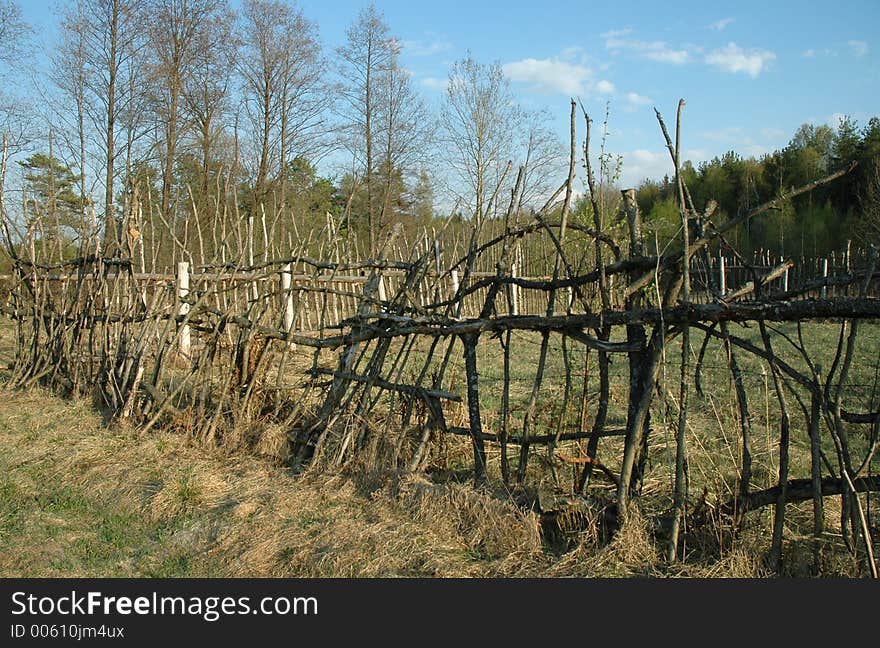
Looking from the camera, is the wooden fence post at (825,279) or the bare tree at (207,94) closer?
the wooden fence post at (825,279)

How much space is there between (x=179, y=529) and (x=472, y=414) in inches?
73.6

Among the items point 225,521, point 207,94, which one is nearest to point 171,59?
point 207,94

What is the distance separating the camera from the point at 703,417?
235 inches

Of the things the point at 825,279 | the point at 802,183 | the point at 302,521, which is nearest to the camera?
the point at 825,279

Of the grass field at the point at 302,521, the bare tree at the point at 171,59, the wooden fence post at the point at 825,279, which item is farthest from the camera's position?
the bare tree at the point at 171,59

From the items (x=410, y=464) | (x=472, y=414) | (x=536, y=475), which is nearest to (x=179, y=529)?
(x=410, y=464)

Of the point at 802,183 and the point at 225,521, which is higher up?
the point at 802,183

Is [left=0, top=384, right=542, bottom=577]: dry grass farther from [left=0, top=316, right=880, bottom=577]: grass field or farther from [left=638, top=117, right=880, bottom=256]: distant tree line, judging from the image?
[left=638, top=117, right=880, bottom=256]: distant tree line

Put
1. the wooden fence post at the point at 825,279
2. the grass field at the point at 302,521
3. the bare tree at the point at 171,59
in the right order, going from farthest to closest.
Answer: the bare tree at the point at 171,59
the grass field at the point at 302,521
the wooden fence post at the point at 825,279

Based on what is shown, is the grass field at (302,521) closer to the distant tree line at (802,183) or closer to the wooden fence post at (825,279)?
the wooden fence post at (825,279)

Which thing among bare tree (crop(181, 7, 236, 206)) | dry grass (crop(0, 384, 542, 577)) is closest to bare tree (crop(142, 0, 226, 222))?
bare tree (crop(181, 7, 236, 206))

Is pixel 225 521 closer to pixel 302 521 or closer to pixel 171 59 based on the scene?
pixel 302 521

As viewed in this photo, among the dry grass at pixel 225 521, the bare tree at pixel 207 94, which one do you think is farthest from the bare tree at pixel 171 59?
the dry grass at pixel 225 521

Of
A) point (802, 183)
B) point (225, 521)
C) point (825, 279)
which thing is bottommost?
point (225, 521)
